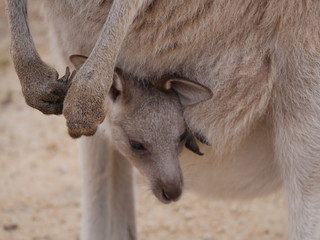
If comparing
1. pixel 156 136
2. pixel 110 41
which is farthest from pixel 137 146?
pixel 110 41

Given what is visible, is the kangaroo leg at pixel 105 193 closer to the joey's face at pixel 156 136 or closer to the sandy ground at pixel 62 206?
the sandy ground at pixel 62 206

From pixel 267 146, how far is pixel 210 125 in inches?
11.7

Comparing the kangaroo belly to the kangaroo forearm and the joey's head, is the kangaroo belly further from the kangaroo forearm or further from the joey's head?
the kangaroo forearm

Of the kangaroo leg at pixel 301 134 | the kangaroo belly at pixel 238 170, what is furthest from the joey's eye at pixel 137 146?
the kangaroo leg at pixel 301 134

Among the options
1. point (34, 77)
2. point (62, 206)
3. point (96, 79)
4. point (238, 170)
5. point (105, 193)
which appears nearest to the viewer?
point (96, 79)

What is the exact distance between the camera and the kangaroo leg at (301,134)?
317 centimetres

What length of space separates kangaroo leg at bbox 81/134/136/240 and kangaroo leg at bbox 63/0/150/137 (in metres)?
0.96

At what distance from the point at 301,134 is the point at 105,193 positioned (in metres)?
1.15

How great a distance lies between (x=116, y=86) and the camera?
3338 mm

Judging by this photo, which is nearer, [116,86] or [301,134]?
[301,134]

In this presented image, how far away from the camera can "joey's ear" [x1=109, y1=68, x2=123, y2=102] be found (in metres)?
3.30

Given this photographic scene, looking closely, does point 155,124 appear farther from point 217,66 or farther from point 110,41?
point 110,41

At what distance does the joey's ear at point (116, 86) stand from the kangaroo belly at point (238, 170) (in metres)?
0.36

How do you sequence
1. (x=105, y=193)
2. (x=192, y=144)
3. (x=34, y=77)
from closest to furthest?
(x=34, y=77) → (x=192, y=144) → (x=105, y=193)
